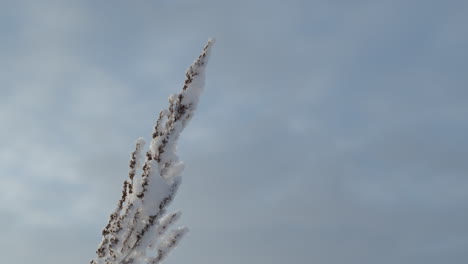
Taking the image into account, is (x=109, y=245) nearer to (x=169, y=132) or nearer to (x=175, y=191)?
(x=175, y=191)

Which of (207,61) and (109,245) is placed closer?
(109,245)

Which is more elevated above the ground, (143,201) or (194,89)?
(194,89)

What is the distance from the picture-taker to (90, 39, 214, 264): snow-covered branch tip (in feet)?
18.7

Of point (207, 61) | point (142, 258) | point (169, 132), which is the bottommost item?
point (142, 258)

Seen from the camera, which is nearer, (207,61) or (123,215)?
(123,215)

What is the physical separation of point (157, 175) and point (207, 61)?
1.58 meters

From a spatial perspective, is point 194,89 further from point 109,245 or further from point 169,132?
point 109,245

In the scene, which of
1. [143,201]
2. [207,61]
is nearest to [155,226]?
[143,201]

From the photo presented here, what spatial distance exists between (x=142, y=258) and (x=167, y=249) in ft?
1.30

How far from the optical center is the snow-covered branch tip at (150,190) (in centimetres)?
570

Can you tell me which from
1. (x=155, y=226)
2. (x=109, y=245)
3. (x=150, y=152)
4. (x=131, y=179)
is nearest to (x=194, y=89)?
(x=150, y=152)

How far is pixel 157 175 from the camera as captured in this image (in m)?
5.73

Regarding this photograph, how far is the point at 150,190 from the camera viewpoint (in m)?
5.70

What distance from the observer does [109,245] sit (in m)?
5.71
